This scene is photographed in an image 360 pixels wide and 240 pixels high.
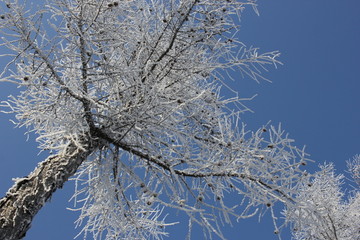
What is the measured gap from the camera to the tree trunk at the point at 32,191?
2488 mm

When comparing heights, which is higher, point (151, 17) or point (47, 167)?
point (151, 17)

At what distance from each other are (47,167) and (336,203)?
676 cm

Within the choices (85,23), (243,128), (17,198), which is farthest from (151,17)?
(17,198)

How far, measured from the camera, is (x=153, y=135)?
3178 mm

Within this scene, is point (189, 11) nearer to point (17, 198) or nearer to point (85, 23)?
point (85, 23)

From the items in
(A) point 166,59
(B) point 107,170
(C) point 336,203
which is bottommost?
(B) point 107,170

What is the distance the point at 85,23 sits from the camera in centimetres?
301

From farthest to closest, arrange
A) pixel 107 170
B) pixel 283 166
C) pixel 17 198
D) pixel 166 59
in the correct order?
pixel 166 59, pixel 107 170, pixel 283 166, pixel 17 198

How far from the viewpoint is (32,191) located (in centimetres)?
267

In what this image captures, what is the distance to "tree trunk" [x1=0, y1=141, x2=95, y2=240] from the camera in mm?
2488

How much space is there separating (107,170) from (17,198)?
33.8 inches

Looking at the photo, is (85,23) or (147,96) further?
(85,23)

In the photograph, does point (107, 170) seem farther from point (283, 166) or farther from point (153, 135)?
point (283, 166)

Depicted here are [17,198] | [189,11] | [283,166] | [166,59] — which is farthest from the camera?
[166,59]
